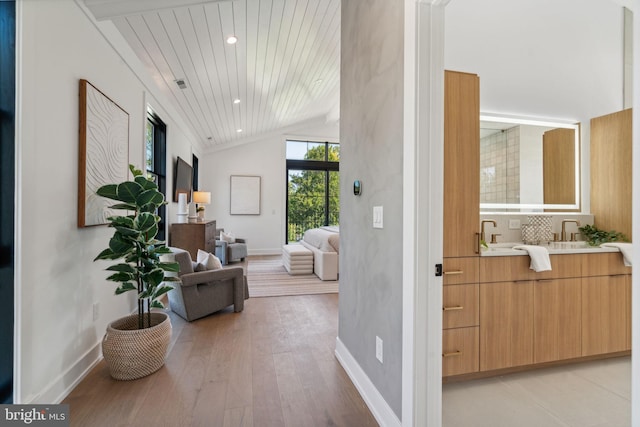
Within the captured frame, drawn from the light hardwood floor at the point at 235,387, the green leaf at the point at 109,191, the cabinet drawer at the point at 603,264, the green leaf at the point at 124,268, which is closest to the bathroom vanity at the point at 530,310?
the cabinet drawer at the point at 603,264

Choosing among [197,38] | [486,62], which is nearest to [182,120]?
[197,38]

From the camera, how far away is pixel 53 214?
1.71 meters

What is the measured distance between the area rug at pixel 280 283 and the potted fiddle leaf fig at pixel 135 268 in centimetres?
196

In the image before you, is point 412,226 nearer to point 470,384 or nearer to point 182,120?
point 470,384

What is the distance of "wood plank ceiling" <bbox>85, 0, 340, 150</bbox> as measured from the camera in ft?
8.02

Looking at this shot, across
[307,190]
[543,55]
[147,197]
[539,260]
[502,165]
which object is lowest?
[539,260]

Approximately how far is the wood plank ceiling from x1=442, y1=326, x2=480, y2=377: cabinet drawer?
9.90 ft

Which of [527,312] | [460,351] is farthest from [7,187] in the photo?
[527,312]

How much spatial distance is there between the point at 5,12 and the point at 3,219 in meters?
1.00

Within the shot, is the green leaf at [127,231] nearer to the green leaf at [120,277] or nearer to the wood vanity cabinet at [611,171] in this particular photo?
the green leaf at [120,277]

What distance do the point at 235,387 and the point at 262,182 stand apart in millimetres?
6050

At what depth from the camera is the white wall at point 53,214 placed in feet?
4.83

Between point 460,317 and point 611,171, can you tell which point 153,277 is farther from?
point 611,171

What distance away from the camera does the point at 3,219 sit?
4.67 ft
